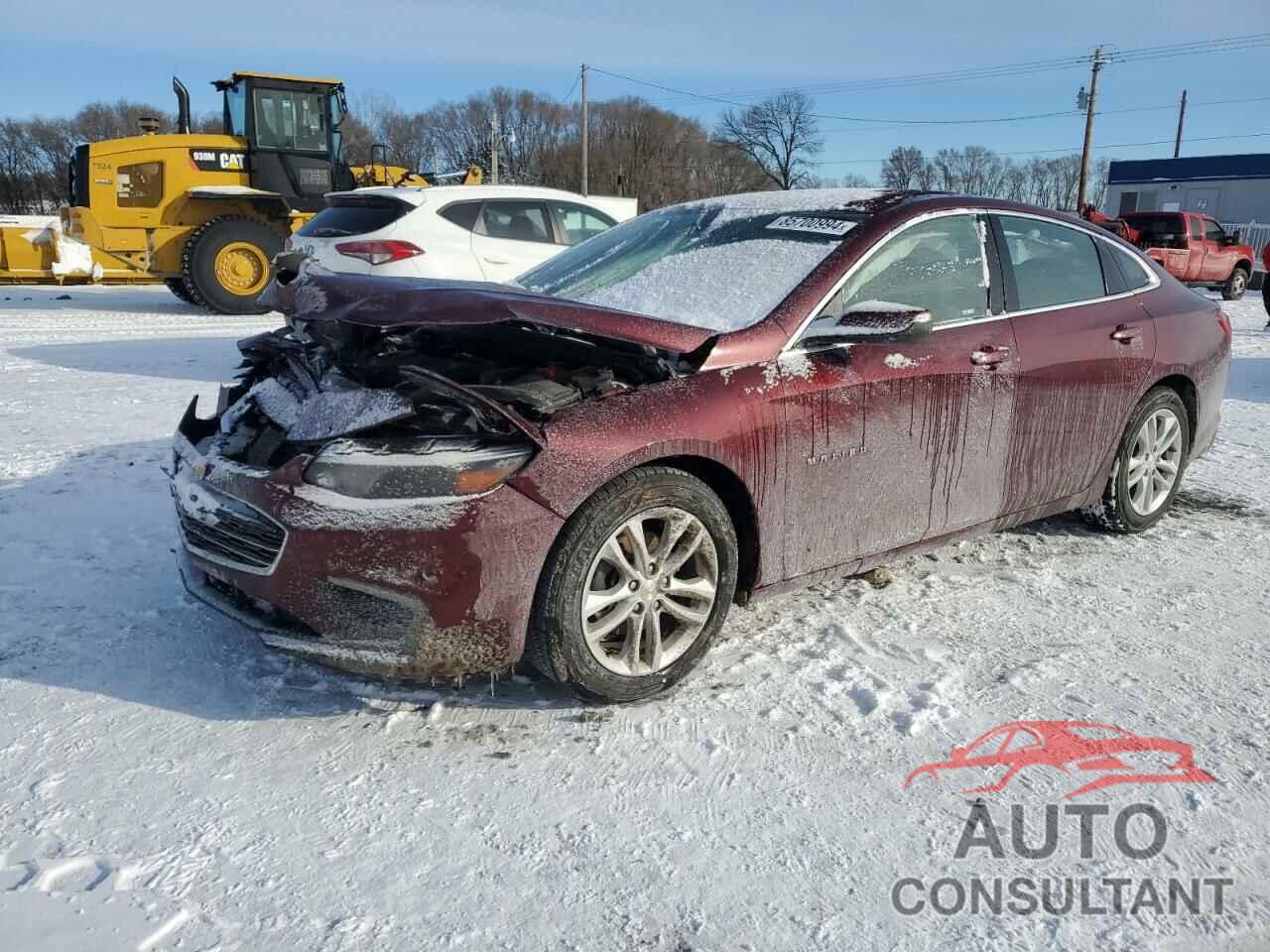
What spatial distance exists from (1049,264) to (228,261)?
12105 millimetres

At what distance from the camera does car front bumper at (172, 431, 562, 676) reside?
251cm

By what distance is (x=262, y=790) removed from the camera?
2.45 m

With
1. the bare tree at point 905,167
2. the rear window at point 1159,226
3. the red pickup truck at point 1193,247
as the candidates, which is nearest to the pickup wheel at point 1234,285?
the red pickup truck at point 1193,247

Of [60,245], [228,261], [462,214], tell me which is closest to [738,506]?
[462,214]

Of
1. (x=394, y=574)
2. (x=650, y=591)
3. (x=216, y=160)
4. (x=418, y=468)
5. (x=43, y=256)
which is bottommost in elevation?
(x=650, y=591)

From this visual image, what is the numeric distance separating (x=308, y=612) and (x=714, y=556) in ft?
3.97

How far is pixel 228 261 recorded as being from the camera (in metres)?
13.3

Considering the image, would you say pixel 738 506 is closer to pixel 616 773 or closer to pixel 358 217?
pixel 616 773

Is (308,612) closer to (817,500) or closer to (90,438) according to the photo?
(817,500)

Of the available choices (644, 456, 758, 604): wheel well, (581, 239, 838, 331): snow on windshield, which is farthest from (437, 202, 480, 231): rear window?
(644, 456, 758, 604): wheel well

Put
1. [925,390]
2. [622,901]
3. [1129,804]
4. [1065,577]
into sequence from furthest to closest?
[1065,577] → [925,390] → [1129,804] → [622,901]

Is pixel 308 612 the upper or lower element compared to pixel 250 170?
lower

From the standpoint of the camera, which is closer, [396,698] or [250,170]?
[396,698]

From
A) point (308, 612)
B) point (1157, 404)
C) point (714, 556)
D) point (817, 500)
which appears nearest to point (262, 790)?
point (308, 612)
